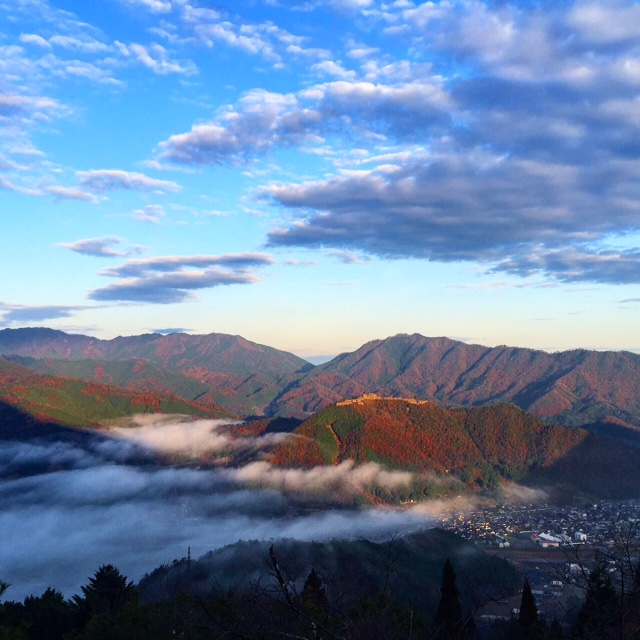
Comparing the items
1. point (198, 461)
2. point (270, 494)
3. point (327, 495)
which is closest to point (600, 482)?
point (327, 495)

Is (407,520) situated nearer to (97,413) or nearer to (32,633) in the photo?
(32,633)

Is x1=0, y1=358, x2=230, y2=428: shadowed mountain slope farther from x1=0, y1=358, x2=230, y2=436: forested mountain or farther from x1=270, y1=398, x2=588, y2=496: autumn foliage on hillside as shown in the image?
x1=270, y1=398, x2=588, y2=496: autumn foliage on hillside

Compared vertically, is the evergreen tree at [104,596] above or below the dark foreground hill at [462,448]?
above

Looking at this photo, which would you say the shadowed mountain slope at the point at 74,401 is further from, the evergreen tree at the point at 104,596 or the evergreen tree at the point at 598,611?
the evergreen tree at the point at 598,611

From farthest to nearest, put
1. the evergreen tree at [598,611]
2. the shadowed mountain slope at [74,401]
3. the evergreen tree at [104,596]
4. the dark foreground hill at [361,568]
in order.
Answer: the shadowed mountain slope at [74,401] < the dark foreground hill at [361,568] < the evergreen tree at [104,596] < the evergreen tree at [598,611]

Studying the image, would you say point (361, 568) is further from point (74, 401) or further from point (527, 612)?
point (74, 401)

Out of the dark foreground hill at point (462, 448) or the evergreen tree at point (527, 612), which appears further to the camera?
the dark foreground hill at point (462, 448)

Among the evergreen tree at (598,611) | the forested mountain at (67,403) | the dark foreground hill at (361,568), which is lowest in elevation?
the dark foreground hill at (361,568)

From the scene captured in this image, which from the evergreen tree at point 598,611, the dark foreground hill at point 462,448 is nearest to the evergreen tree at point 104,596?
the evergreen tree at point 598,611

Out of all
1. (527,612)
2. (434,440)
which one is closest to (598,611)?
(527,612)

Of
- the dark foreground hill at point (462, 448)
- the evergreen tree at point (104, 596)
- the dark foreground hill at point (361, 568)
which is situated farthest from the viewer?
the dark foreground hill at point (462, 448)
